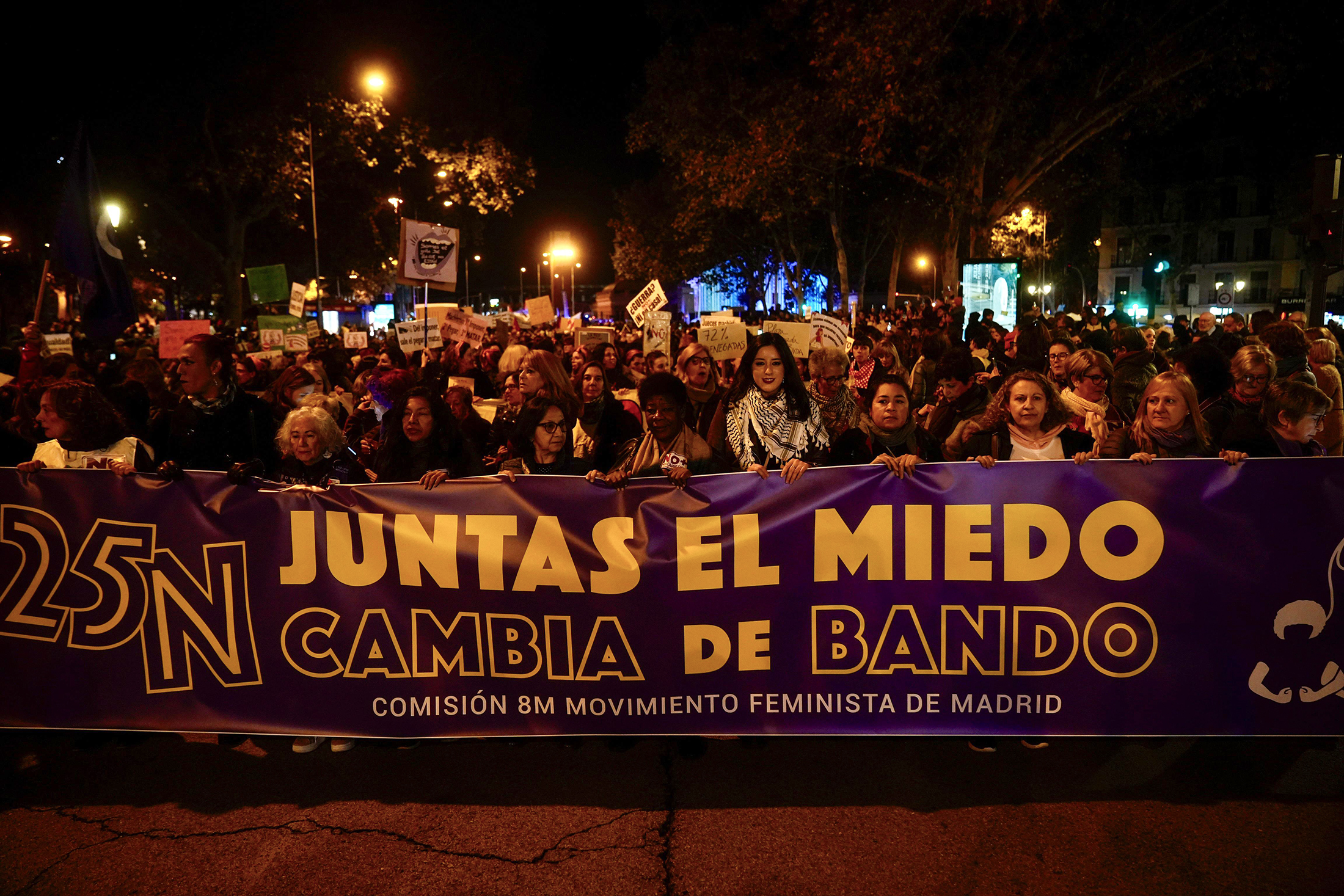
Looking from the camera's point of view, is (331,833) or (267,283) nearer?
(331,833)

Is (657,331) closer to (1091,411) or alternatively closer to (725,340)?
(725,340)

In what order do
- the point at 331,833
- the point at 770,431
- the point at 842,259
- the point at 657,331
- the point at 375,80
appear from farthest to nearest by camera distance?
the point at 842,259
the point at 375,80
the point at 657,331
the point at 770,431
the point at 331,833

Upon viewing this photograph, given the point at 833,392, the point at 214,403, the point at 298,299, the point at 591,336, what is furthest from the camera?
the point at 298,299

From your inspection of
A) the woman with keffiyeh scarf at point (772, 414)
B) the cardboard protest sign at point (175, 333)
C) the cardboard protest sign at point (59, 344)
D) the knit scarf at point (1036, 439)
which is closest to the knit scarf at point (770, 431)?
the woman with keffiyeh scarf at point (772, 414)

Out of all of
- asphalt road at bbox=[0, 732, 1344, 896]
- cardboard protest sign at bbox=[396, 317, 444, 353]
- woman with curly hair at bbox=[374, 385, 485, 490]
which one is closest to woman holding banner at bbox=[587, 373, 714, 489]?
woman with curly hair at bbox=[374, 385, 485, 490]

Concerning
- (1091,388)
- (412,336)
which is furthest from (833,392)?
(412,336)

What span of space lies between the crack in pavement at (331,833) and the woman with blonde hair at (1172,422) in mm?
2814

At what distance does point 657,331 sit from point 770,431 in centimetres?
736

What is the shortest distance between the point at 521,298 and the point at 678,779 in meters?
121

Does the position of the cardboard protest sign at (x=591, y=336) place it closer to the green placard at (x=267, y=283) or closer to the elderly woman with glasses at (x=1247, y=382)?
the green placard at (x=267, y=283)

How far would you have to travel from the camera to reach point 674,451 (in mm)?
4695

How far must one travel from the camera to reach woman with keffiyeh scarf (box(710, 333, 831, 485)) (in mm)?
4906

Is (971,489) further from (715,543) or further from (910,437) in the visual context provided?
(910,437)

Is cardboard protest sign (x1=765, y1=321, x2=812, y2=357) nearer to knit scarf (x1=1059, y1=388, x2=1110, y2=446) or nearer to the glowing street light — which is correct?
knit scarf (x1=1059, y1=388, x2=1110, y2=446)
